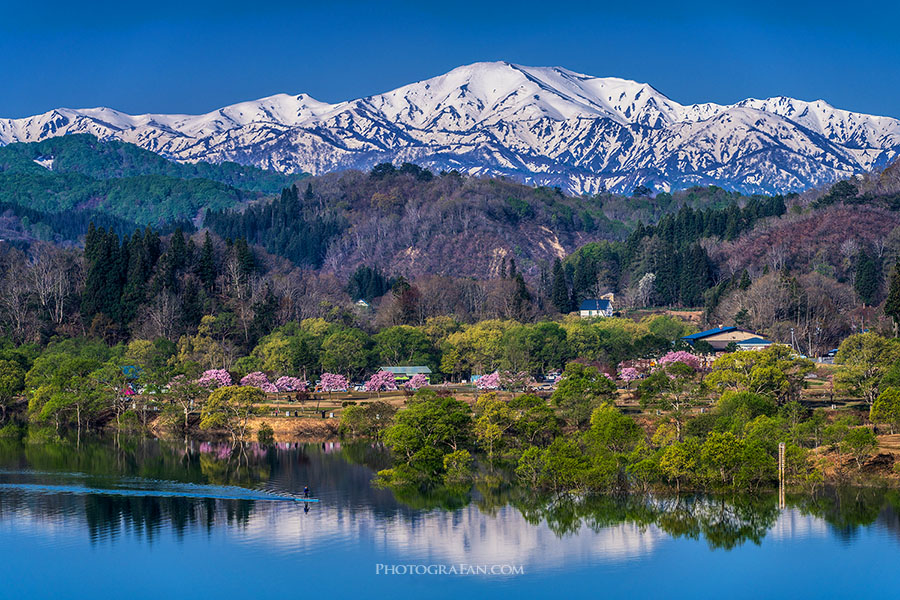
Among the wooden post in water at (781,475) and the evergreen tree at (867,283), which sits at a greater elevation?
the evergreen tree at (867,283)

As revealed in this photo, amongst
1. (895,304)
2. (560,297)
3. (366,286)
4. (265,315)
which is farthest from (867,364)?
(366,286)

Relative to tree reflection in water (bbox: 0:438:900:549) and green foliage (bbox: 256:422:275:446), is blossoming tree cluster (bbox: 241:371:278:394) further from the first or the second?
tree reflection in water (bbox: 0:438:900:549)

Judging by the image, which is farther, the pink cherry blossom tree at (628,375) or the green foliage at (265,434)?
the pink cherry blossom tree at (628,375)

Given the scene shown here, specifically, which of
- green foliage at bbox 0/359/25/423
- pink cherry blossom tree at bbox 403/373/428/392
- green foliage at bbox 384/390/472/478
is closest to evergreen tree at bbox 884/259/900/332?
pink cherry blossom tree at bbox 403/373/428/392

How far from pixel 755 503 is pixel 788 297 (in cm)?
6638

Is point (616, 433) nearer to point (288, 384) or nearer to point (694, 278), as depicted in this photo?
point (288, 384)

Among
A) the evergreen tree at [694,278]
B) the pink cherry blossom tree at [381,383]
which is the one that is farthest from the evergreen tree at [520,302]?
the pink cherry blossom tree at [381,383]

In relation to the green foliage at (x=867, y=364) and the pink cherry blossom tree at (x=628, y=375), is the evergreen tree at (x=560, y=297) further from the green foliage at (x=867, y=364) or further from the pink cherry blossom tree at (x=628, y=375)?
the green foliage at (x=867, y=364)

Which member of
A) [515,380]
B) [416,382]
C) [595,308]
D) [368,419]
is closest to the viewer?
[368,419]

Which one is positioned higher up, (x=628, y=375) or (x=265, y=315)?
(x=265, y=315)

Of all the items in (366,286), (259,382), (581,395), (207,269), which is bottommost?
(581,395)

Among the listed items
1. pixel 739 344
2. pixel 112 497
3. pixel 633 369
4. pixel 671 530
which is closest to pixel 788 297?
pixel 739 344

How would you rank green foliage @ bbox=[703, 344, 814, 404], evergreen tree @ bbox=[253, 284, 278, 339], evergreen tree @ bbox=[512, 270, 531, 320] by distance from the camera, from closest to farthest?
green foliage @ bbox=[703, 344, 814, 404]
evergreen tree @ bbox=[253, 284, 278, 339]
evergreen tree @ bbox=[512, 270, 531, 320]

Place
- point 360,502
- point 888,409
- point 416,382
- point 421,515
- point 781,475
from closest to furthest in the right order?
point 421,515
point 781,475
point 360,502
point 888,409
point 416,382
